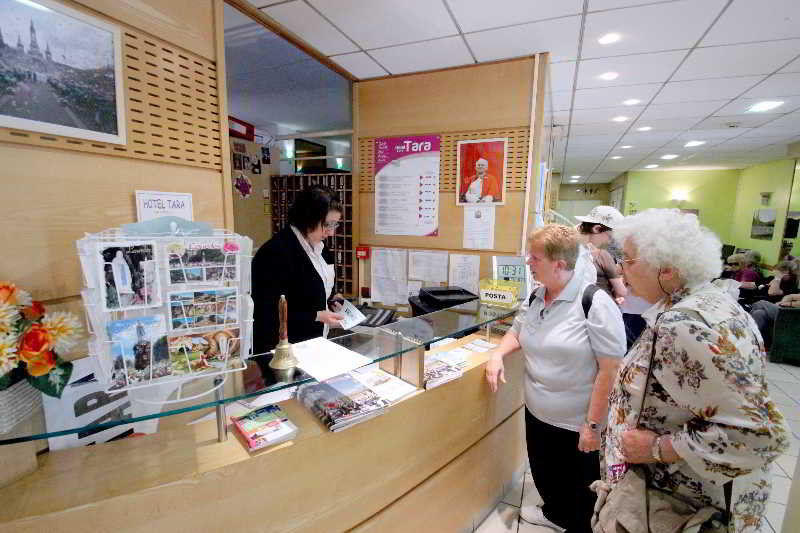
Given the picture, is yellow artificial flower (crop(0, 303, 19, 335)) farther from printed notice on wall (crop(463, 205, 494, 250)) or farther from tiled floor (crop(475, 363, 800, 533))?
printed notice on wall (crop(463, 205, 494, 250))

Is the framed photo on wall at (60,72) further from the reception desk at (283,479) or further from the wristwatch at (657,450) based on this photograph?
the wristwatch at (657,450)

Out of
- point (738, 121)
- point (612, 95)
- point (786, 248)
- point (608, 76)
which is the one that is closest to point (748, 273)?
point (786, 248)

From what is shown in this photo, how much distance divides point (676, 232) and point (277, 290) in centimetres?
168

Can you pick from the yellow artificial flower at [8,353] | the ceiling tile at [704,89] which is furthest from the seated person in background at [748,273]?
the yellow artificial flower at [8,353]

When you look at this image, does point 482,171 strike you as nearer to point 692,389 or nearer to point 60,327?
point 692,389

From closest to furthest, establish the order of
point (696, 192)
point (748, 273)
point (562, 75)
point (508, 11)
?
1. point (508, 11)
2. point (562, 75)
3. point (748, 273)
4. point (696, 192)

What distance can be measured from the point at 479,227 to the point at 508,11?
142 cm

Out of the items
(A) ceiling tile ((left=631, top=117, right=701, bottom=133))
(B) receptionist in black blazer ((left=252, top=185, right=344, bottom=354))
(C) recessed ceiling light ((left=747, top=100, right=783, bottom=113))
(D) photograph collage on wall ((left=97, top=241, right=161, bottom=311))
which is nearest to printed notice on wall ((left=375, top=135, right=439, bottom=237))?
(B) receptionist in black blazer ((left=252, top=185, right=344, bottom=354))

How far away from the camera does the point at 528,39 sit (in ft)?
8.09

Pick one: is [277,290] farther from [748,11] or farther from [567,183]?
[567,183]

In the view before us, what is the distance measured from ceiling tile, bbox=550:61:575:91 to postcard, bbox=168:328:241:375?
10.7 ft

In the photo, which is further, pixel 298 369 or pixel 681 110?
pixel 681 110

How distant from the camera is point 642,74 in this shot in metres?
3.34

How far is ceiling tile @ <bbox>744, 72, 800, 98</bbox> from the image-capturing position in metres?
3.48
